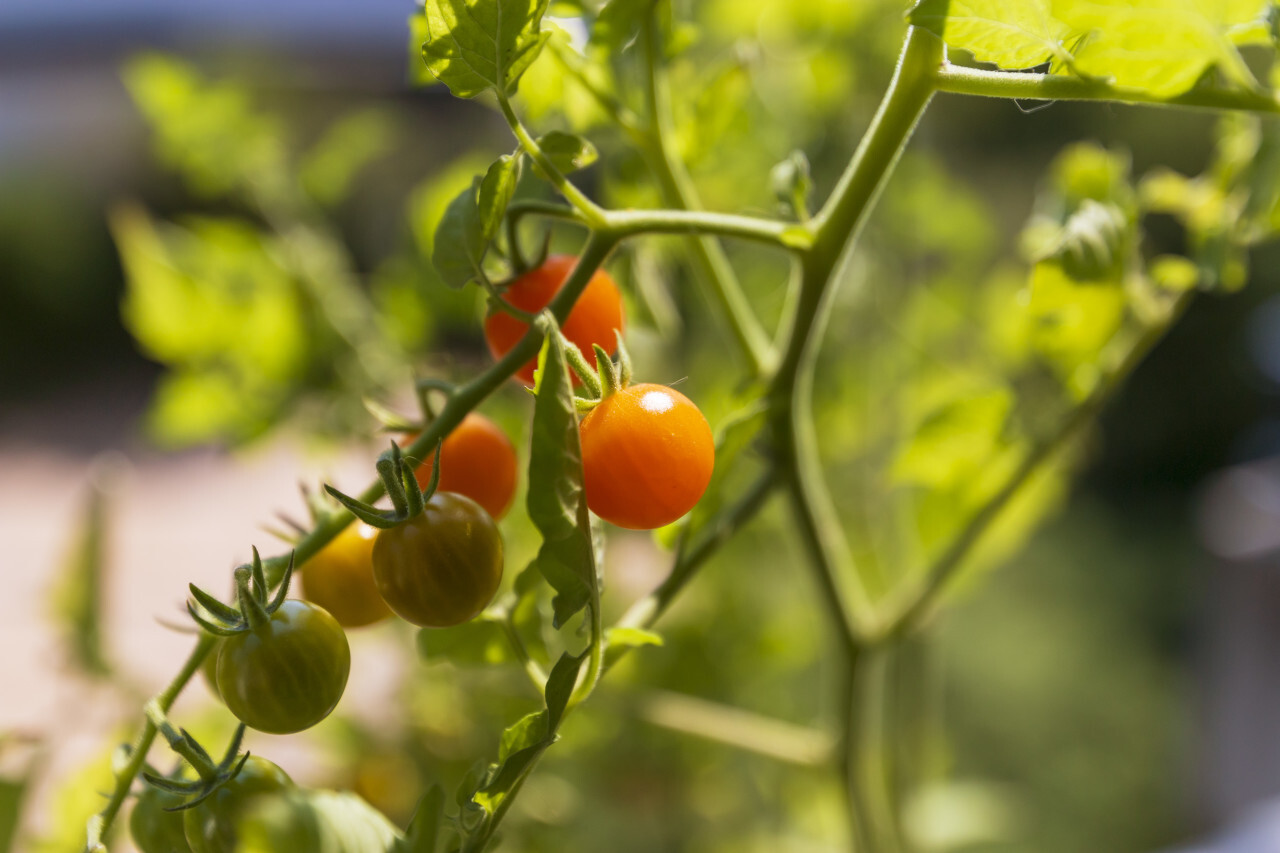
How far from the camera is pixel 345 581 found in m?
0.19

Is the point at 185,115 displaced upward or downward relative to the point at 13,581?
upward

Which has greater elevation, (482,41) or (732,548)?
(482,41)

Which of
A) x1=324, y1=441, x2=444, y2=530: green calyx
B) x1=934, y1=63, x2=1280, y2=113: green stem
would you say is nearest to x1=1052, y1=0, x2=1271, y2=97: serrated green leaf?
x1=934, y1=63, x2=1280, y2=113: green stem

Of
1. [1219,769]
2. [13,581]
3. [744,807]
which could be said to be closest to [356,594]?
[744,807]

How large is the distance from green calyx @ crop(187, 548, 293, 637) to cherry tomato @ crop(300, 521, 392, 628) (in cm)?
2

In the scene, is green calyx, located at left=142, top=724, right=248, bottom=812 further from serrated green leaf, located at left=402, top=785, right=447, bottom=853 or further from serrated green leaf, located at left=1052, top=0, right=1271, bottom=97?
serrated green leaf, located at left=1052, top=0, right=1271, bottom=97

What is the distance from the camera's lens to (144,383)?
3.26 metres

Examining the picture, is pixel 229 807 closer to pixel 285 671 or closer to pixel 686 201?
pixel 285 671

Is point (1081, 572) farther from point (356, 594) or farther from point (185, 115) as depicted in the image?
point (356, 594)

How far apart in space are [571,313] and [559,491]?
54mm

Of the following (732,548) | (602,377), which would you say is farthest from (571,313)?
(732,548)

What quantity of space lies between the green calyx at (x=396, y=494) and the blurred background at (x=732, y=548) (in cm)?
5

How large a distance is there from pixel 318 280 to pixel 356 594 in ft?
0.97

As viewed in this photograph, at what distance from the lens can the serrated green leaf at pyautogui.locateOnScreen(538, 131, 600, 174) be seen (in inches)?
7.2
